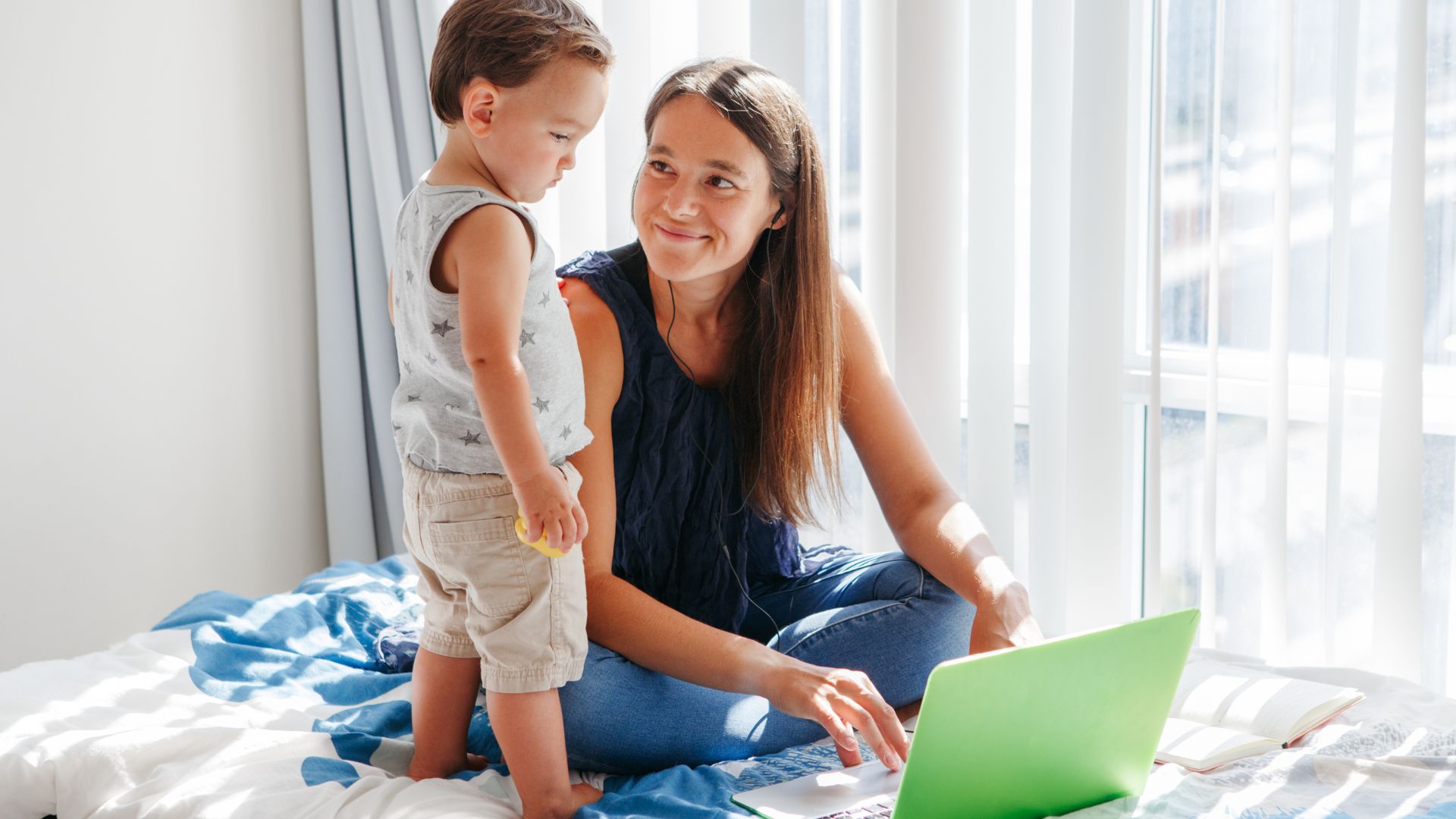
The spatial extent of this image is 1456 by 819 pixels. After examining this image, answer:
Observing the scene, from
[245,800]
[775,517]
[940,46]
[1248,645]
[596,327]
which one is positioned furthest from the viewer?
[940,46]

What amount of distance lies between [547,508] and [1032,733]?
17.3 inches

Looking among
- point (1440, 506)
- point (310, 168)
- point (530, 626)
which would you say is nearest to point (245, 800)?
point (530, 626)

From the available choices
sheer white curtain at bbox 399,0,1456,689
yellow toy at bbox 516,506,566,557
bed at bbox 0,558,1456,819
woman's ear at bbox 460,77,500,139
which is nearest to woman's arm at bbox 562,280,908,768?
bed at bbox 0,558,1456,819

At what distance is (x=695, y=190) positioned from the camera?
132 centimetres

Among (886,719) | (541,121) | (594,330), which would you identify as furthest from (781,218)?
(886,719)

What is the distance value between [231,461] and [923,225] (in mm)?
1578

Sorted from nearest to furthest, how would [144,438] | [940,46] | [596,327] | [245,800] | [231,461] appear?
[245,800] → [596,327] → [940,46] → [144,438] → [231,461]

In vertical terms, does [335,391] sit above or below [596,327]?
below

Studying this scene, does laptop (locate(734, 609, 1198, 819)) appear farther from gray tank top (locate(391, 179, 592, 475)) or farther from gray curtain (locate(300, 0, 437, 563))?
gray curtain (locate(300, 0, 437, 563))

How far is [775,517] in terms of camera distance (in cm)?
148

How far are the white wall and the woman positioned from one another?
131 centimetres

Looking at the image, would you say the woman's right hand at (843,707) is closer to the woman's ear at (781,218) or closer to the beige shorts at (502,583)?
the beige shorts at (502,583)

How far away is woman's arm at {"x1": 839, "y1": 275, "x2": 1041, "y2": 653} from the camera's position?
1.33m

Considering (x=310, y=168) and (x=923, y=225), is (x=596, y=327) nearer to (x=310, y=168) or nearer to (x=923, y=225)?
(x=923, y=225)
